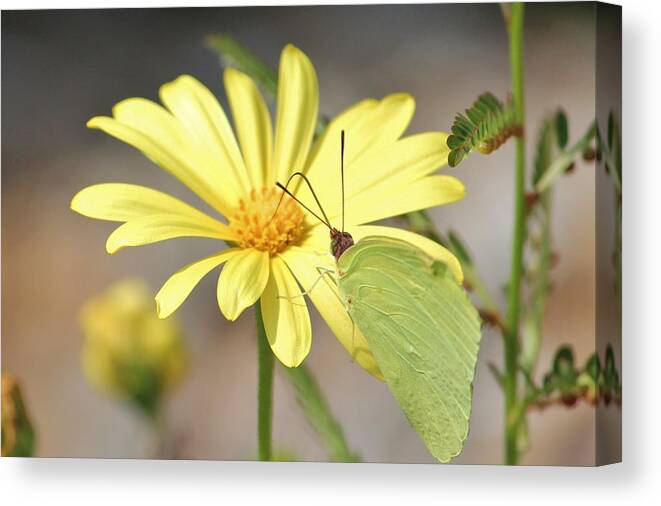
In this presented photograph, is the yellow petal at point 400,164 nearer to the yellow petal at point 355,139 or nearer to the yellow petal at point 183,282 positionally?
the yellow petal at point 355,139

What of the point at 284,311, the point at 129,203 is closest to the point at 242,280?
the point at 284,311

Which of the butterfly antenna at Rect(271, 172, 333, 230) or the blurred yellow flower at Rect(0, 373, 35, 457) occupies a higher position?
the butterfly antenna at Rect(271, 172, 333, 230)

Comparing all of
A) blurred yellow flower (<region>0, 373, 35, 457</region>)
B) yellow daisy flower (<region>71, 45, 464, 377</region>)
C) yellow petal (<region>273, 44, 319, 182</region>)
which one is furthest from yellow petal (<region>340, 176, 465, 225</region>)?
blurred yellow flower (<region>0, 373, 35, 457</region>)

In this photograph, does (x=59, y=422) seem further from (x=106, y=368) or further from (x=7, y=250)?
(x=7, y=250)

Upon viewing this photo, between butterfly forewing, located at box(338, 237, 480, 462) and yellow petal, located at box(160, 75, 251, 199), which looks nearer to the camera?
butterfly forewing, located at box(338, 237, 480, 462)

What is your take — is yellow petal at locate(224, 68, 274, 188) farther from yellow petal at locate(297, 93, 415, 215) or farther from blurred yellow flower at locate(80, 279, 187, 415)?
blurred yellow flower at locate(80, 279, 187, 415)

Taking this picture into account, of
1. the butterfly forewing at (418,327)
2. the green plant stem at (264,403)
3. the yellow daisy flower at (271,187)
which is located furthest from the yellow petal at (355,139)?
the green plant stem at (264,403)

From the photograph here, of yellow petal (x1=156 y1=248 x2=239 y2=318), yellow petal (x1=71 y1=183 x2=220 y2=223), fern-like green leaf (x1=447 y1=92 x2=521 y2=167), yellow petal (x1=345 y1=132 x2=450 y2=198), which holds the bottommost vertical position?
yellow petal (x1=156 y1=248 x2=239 y2=318)
